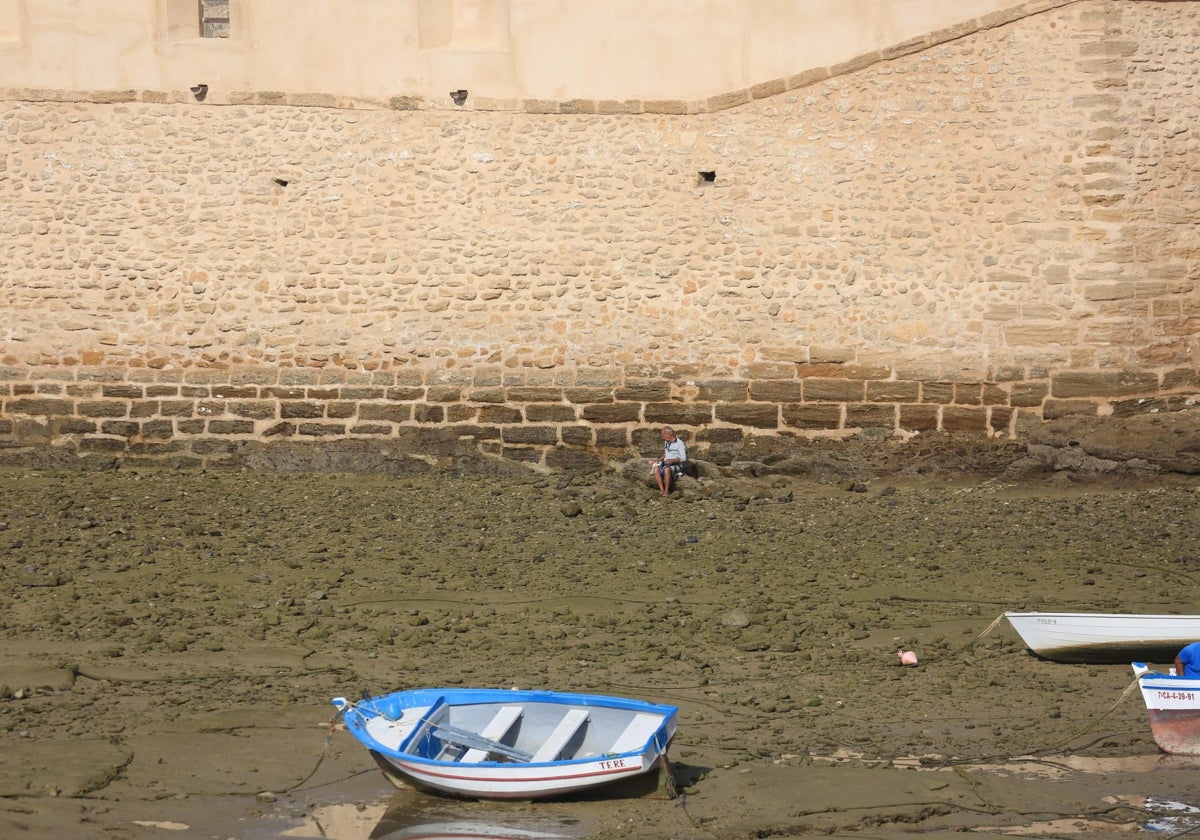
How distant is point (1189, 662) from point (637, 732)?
117 inches

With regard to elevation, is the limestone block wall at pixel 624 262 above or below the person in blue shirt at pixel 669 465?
above

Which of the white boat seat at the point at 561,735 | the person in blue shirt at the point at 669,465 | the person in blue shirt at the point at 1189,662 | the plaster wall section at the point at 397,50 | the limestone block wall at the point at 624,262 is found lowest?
the white boat seat at the point at 561,735

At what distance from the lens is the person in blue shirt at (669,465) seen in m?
12.4

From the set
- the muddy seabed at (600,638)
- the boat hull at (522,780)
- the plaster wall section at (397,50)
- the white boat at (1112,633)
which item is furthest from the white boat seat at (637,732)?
the plaster wall section at (397,50)

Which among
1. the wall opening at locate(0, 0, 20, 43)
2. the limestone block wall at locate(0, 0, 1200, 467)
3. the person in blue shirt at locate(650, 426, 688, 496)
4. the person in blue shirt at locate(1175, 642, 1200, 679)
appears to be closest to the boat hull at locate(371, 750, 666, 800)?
the person in blue shirt at locate(1175, 642, 1200, 679)

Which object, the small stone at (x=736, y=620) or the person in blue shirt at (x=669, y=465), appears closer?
the small stone at (x=736, y=620)

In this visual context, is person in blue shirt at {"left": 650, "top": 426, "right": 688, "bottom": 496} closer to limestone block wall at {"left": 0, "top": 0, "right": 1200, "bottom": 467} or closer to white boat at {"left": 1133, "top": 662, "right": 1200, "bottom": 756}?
limestone block wall at {"left": 0, "top": 0, "right": 1200, "bottom": 467}

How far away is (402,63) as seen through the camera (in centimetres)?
1297

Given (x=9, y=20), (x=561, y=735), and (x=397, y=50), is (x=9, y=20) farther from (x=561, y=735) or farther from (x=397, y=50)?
(x=561, y=735)

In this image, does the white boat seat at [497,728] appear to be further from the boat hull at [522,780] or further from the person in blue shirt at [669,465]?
the person in blue shirt at [669,465]

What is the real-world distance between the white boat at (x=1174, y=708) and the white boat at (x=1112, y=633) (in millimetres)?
1141

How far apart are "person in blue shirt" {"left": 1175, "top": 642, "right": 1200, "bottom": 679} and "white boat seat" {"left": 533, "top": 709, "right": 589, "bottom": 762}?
3.09 m

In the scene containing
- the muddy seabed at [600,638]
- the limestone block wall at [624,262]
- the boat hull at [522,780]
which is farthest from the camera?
the limestone block wall at [624,262]

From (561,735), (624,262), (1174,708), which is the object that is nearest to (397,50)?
(624,262)
